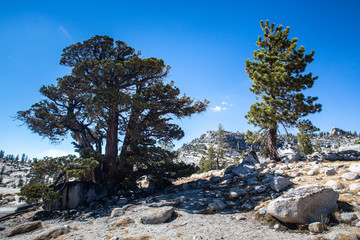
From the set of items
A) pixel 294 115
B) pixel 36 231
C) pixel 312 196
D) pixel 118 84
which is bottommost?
pixel 36 231

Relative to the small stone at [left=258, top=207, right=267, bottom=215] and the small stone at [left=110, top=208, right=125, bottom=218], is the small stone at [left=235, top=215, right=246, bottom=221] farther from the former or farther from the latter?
the small stone at [left=110, top=208, right=125, bottom=218]

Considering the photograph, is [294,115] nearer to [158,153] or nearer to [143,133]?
[158,153]

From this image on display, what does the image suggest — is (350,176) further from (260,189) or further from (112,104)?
(112,104)

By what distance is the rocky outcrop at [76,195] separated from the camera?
462 inches

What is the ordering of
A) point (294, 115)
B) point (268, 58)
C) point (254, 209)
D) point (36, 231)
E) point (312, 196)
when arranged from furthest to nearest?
point (268, 58) → point (294, 115) → point (36, 231) → point (254, 209) → point (312, 196)

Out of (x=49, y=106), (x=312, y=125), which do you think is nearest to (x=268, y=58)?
(x=312, y=125)

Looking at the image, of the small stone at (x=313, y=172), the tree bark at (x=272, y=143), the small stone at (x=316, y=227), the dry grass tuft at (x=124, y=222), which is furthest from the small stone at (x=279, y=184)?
the dry grass tuft at (x=124, y=222)

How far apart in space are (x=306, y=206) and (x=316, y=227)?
71 centimetres

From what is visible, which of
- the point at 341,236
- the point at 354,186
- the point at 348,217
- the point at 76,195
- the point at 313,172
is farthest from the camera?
the point at 76,195

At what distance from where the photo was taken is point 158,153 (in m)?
14.3

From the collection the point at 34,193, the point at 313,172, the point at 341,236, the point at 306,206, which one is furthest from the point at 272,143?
the point at 34,193

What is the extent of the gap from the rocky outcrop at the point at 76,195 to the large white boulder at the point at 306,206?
12.5 m

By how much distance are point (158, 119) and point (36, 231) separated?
32.3ft

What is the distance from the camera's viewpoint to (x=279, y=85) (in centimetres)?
1229
